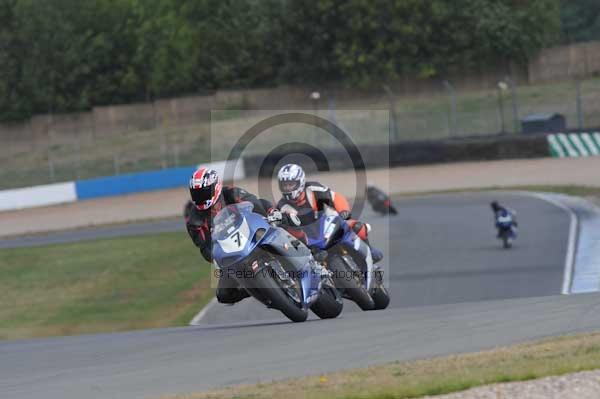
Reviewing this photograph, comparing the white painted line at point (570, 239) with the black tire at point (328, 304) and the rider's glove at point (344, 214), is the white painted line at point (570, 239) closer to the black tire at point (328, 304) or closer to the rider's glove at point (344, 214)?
the rider's glove at point (344, 214)

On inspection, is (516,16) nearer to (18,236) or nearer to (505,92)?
(505,92)

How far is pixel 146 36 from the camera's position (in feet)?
190

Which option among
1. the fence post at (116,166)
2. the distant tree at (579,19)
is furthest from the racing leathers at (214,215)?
the distant tree at (579,19)

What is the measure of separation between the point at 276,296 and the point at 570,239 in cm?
1057

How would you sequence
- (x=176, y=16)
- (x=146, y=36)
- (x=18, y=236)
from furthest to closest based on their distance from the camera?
(x=176, y=16), (x=146, y=36), (x=18, y=236)

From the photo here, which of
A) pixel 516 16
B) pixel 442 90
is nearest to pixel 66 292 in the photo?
pixel 442 90

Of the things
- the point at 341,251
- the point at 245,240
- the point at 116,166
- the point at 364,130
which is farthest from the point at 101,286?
the point at 116,166

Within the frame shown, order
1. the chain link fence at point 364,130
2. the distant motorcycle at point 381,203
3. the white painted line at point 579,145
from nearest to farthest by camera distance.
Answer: the distant motorcycle at point 381,203 < the white painted line at point 579,145 < the chain link fence at point 364,130

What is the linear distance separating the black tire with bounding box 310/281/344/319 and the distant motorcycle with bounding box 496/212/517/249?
28.9 ft

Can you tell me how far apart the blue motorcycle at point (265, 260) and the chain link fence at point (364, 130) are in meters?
24.6

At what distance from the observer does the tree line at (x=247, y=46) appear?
55.1 metres

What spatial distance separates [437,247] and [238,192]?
34.5ft

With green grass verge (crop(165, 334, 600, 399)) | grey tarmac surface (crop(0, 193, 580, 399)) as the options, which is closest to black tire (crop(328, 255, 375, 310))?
grey tarmac surface (crop(0, 193, 580, 399))

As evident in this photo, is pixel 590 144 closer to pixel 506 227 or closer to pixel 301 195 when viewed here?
pixel 506 227
